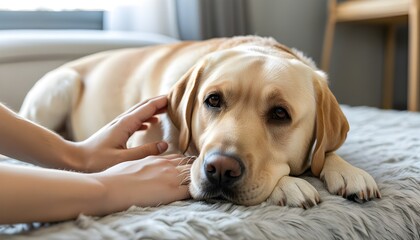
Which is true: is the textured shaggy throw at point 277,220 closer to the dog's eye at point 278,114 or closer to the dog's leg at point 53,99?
the dog's eye at point 278,114

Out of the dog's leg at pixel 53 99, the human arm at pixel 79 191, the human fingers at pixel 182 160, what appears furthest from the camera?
the dog's leg at pixel 53 99

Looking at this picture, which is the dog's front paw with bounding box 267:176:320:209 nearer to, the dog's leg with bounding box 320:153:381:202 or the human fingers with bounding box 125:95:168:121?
the dog's leg with bounding box 320:153:381:202

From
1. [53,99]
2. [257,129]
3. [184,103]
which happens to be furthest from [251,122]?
[53,99]

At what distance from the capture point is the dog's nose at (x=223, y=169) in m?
1.10

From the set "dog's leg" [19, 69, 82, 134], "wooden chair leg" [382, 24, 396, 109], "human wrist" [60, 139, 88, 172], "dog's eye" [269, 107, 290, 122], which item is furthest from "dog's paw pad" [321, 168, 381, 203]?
"wooden chair leg" [382, 24, 396, 109]

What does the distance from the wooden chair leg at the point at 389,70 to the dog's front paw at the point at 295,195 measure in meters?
3.80

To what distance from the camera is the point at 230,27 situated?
3.32 metres

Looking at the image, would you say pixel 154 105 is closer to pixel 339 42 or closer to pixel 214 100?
pixel 214 100

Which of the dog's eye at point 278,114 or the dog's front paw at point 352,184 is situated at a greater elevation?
the dog's eye at point 278,114

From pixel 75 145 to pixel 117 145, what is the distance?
0.38 feet

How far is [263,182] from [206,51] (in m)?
0.86

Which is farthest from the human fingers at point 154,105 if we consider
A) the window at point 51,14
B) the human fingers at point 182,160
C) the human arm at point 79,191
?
the window at point 51,14

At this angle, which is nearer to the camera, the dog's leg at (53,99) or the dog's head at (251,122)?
the dog's head at (251,122)

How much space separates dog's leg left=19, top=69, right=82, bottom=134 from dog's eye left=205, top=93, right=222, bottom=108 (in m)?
1.02
